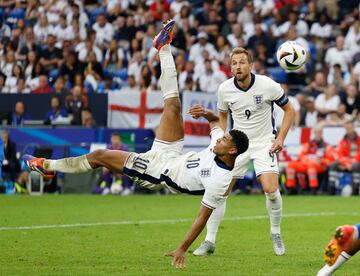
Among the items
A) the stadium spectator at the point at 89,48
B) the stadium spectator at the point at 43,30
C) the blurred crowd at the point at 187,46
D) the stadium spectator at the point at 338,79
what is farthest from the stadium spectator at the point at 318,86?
the stadium spectator at the point at 43,30

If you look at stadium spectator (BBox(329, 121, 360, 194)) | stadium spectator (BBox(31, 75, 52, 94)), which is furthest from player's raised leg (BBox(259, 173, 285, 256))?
stadium spectator (BBox(31, 75, 52, 94))

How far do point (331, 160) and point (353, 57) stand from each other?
405cm

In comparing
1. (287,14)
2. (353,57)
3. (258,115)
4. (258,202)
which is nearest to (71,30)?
(287,14)

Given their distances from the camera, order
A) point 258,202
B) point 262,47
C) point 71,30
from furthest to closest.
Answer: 1. point 71,30
2. point 262,47
3. point 258,202

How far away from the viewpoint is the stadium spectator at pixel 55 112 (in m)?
26.0

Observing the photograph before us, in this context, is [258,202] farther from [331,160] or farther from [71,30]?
[71,30]

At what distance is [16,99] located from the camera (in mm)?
26578

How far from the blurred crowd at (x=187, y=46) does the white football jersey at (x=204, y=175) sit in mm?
14205

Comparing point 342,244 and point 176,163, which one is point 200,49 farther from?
point 342,244

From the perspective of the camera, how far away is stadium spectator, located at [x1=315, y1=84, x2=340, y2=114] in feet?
84.3

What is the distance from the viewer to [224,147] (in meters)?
10.9

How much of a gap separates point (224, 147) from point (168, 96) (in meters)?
1.65

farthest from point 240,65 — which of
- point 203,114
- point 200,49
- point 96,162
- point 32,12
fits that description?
point 32,12

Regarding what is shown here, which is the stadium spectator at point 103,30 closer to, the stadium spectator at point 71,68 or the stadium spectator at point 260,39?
the stadium spectator at point 71,68
